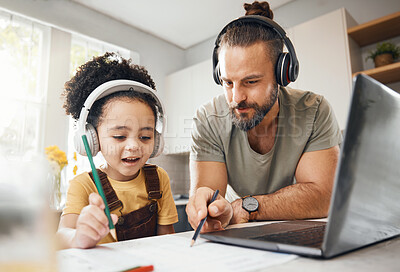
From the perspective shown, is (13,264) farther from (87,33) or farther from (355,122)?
(87,33)

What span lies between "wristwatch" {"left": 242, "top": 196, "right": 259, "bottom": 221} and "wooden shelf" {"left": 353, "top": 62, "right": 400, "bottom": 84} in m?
1.62

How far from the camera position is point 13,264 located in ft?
0.90

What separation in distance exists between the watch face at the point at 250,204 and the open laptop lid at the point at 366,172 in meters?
0.47

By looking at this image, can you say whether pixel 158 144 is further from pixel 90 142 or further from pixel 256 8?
pixel 256 8

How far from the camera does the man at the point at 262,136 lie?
3.63ft

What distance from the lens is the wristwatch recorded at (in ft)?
3.15

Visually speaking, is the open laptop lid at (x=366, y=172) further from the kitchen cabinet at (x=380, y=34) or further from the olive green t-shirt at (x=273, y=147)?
the kitchen cabinet at (x=380, y=34)

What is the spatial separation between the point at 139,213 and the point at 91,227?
12.4 inches

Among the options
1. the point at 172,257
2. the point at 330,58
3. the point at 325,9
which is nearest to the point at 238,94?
the point at 172,257

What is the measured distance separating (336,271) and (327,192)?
2.62ft

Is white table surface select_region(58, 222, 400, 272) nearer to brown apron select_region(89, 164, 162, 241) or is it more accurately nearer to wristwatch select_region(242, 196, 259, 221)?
brown apron select_region(89, 164, 162, 241)

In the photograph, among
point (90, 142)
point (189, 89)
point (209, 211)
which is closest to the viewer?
point (209, 211)

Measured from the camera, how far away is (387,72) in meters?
2.09

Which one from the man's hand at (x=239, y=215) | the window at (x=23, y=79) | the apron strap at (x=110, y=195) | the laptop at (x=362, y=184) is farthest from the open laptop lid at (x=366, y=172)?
the window at (x=23, y=79)
